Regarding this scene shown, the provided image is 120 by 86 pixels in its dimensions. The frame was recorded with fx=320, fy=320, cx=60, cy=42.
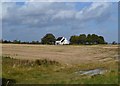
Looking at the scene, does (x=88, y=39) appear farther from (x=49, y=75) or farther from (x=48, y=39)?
(x=49, y=75)

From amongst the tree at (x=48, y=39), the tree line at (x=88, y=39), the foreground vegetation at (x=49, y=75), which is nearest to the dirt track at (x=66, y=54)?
the foreground vegetation at (x=49, y=75)

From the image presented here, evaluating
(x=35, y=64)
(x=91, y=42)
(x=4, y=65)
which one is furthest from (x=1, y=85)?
(x=91, y=42)

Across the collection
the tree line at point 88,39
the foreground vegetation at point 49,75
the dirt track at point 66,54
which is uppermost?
the tree line at point 88,39

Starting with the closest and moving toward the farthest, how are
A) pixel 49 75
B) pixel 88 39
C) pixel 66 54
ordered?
pixel 49 75
pixel 66 54
pixel 88 39

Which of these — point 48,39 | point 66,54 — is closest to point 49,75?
point 66,54

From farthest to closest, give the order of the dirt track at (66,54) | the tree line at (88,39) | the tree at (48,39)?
the tree at (48,39)
the tree line at (88,39)
the dirt track at (66,54)

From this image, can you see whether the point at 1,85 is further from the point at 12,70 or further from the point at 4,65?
the point at 4,65

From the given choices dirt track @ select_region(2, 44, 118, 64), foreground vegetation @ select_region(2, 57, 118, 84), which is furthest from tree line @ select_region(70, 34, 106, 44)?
foreground vegetation @ select_region(2, 57, 118, 84)

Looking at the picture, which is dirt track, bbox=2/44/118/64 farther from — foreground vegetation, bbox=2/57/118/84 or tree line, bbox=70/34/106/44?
tree line, bbox=70/34/106/44

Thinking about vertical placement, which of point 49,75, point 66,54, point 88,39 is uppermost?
point 88,39

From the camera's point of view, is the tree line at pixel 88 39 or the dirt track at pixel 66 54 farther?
the tree line at pixel 88 39

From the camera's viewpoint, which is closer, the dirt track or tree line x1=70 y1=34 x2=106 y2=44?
the dirt track

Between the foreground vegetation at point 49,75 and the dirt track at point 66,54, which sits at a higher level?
the dirt track at point 66,54

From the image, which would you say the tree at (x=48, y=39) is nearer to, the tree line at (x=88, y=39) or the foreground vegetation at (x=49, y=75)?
the tree line at (x=88, y=39)
